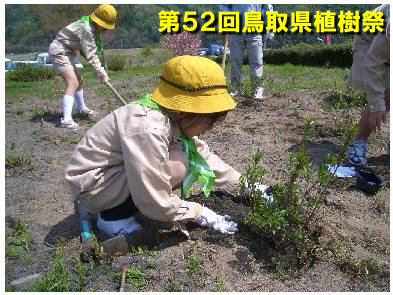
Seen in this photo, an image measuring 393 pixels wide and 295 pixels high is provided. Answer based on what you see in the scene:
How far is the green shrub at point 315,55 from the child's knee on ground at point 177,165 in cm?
1214

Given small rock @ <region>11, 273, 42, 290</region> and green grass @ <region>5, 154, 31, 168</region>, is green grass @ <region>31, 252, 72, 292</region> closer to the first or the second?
small rock @ <region>11, 273, 42, 290</region>

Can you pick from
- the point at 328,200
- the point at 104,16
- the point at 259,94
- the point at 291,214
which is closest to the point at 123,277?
the point at 291,214

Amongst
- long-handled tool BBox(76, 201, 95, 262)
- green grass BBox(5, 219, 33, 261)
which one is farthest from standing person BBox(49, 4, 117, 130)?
long-handled tool BBox(76, 201, 95, 262)

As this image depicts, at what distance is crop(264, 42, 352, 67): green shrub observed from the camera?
14.8 m

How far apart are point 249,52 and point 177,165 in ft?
12.8

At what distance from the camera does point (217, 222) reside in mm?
2512

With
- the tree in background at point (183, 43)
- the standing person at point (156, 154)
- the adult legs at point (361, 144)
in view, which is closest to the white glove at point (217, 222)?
the standing person at point (156, 154)

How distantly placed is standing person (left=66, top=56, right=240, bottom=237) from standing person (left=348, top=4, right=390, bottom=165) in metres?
1.52

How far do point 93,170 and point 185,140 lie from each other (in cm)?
50

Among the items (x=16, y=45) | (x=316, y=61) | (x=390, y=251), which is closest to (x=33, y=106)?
(x=390, y=251)

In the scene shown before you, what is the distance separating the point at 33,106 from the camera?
6383 millimetres

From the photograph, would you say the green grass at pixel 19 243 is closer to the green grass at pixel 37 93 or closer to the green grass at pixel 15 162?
the green grass at pixel 15 162

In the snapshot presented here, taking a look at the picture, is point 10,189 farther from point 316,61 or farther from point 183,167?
point 316,61

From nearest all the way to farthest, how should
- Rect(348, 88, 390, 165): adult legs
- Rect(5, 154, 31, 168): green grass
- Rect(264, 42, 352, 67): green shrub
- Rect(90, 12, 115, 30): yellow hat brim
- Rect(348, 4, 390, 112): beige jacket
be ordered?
Rect(348, 4, 390, 112): beige jacket, Rect(348, 88, 390, 165): adult legs, Rect(5, 154, 31, 168): green grass, Rect(90, 12, 115, 30): yellow hat brim, Rect(264, 42, 352, 67): green shrub
